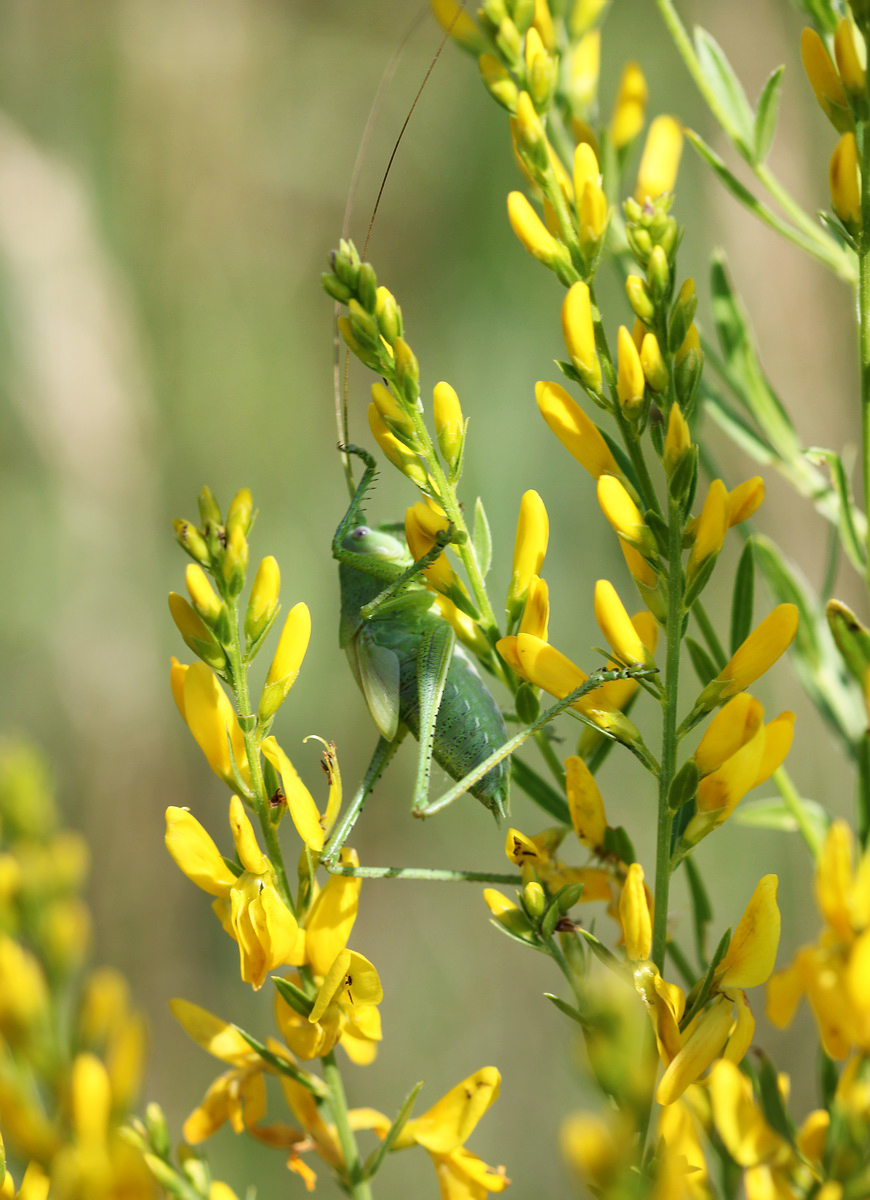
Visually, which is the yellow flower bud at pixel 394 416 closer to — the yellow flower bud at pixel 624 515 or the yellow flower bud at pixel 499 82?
the yellow flower bud at pixel 624 515

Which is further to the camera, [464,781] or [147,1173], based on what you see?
[464,781]

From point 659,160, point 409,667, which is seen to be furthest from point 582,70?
point 409,667

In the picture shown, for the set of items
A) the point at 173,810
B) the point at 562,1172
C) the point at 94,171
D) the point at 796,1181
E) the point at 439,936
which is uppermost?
the point at 94,171

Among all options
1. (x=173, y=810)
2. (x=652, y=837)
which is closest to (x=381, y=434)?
(x=173, y=810)

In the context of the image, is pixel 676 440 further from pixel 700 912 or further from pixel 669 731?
pixel 700 912

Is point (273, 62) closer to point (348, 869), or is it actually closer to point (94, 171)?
point (94, 171)

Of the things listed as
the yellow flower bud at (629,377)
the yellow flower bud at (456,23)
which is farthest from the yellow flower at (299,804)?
the yellow flower bud at (456,23)

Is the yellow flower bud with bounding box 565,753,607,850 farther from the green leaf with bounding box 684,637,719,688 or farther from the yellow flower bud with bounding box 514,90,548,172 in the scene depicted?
→ the yellow flower bud with bounding box 514,90,548,172
